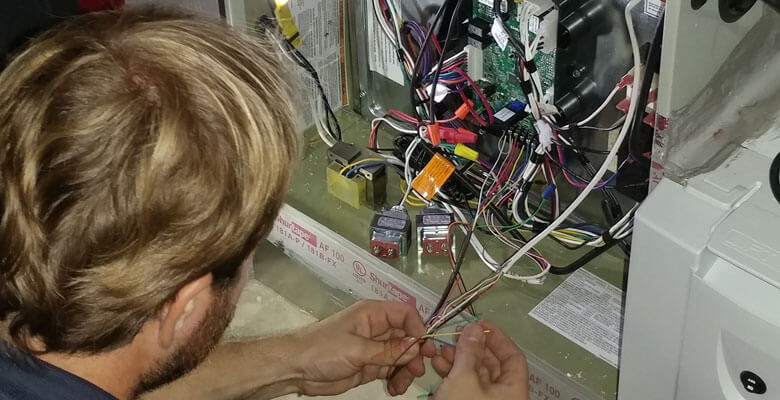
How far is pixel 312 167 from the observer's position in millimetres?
1688

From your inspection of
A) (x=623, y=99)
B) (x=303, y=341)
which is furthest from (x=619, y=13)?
(x=303, y=341)

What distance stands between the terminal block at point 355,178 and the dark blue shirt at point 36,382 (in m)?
0.80

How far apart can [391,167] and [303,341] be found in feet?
1.55

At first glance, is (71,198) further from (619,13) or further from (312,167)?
(312,167)

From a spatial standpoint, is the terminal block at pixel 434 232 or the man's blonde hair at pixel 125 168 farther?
the terminal block at pixel 434 232

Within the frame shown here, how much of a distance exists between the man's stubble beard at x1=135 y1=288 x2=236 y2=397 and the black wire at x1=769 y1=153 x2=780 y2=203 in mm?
561

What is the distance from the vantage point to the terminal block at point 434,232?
4.84 feet

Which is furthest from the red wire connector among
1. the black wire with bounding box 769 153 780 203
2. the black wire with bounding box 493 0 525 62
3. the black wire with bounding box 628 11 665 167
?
the black wire with bounding box 769 153 780 203

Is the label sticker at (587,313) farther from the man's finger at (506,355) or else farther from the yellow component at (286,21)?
the yellow component at (286,21)

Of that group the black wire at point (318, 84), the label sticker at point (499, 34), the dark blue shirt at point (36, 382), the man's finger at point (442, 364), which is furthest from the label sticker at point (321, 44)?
the dark blue shirt at point (36, 382)

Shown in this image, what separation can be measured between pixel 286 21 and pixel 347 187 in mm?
300

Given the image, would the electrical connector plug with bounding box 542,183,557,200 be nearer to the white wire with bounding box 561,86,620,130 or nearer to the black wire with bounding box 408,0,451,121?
the white wire with bounding box 561,86,620,130

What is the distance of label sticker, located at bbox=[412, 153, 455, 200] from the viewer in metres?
1.50

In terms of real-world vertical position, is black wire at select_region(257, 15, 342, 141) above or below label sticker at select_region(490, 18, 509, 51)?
below
